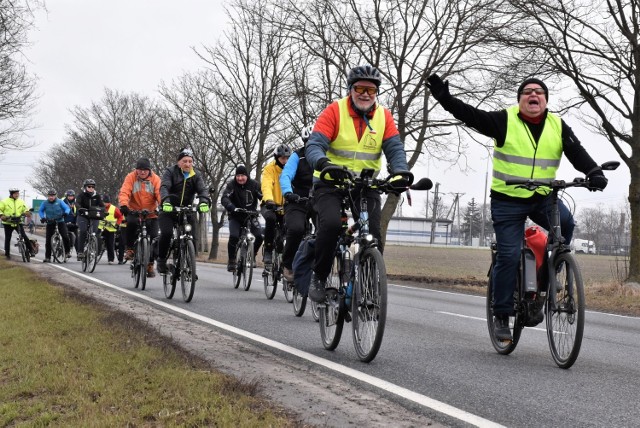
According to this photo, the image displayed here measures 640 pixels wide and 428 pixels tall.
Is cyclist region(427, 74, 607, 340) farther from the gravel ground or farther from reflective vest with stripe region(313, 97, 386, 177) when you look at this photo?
the gravel ground

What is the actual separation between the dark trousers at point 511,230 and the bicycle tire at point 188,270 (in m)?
5.06

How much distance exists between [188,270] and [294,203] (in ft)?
6.17

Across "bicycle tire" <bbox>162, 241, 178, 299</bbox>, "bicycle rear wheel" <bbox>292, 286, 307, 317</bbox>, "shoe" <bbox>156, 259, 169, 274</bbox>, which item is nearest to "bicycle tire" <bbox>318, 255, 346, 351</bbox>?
"bicycle rear wheel" <bbox>292, 286, 307, 317</bbox>

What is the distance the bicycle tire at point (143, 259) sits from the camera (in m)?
12.1

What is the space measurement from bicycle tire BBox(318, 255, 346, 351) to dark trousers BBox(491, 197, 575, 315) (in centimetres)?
121

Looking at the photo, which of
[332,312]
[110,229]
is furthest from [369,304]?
[110,229]

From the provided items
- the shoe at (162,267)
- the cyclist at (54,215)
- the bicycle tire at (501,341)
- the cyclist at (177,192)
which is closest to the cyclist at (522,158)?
the bicycle tire at (501,341)

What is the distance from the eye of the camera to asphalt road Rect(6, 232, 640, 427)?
4.23 meters

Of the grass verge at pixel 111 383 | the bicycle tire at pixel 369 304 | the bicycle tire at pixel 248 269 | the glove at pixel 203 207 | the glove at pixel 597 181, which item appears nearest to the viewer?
the grass verge at pixel 111 383

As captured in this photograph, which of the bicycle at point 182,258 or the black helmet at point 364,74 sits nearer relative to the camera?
the black helmet at point 364,74

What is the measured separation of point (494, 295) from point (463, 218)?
143 metres

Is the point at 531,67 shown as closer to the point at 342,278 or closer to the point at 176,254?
the point at 176,254

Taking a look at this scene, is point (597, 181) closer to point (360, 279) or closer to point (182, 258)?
point (360, 279)

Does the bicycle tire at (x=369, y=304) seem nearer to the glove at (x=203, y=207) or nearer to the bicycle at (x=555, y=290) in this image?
the bicycle at (x=555, y=290)
